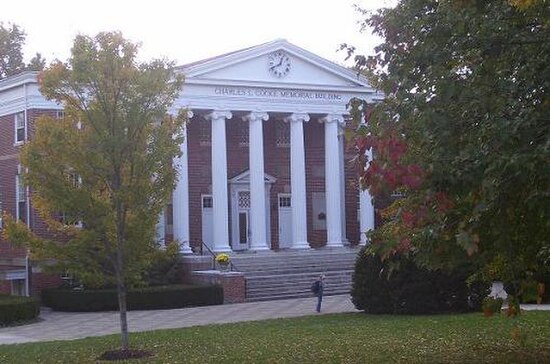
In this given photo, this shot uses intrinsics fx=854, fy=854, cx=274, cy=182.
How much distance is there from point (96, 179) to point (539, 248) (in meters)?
8.66

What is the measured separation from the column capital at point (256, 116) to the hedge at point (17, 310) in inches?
532

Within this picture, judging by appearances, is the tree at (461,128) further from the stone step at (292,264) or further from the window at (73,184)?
the stone step at (292,264)

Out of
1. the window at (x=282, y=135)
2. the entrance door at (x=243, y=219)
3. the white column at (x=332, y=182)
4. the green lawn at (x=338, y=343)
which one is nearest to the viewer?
the green lawn at (x=338, y=343)

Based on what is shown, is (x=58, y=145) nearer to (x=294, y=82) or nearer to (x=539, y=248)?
(x=539, y=248)

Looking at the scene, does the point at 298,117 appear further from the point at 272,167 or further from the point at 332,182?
the point at 272,167

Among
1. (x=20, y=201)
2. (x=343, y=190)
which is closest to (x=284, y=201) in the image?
(x=343, y=190)

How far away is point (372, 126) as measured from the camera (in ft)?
26.4

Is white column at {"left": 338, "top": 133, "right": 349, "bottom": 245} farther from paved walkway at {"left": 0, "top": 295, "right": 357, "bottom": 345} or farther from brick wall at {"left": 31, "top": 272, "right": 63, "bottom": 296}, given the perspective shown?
brick wall at {"left": 31, "top": 272, "right": 63, "bottom": 296}

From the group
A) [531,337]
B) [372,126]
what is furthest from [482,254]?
[531,337]

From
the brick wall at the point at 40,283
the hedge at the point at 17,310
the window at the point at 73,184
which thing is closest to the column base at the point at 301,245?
the brick wall at the point at 40,283

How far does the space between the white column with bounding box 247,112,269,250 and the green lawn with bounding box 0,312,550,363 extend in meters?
15.3

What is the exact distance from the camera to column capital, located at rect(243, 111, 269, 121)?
36.2 meters

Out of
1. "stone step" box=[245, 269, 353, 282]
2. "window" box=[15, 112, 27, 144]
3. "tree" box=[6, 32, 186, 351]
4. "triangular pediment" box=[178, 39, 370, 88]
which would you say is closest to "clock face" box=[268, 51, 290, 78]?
"triangular pediment" box=[178, 39, 370, 88]

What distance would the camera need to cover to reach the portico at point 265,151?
3522 cm
